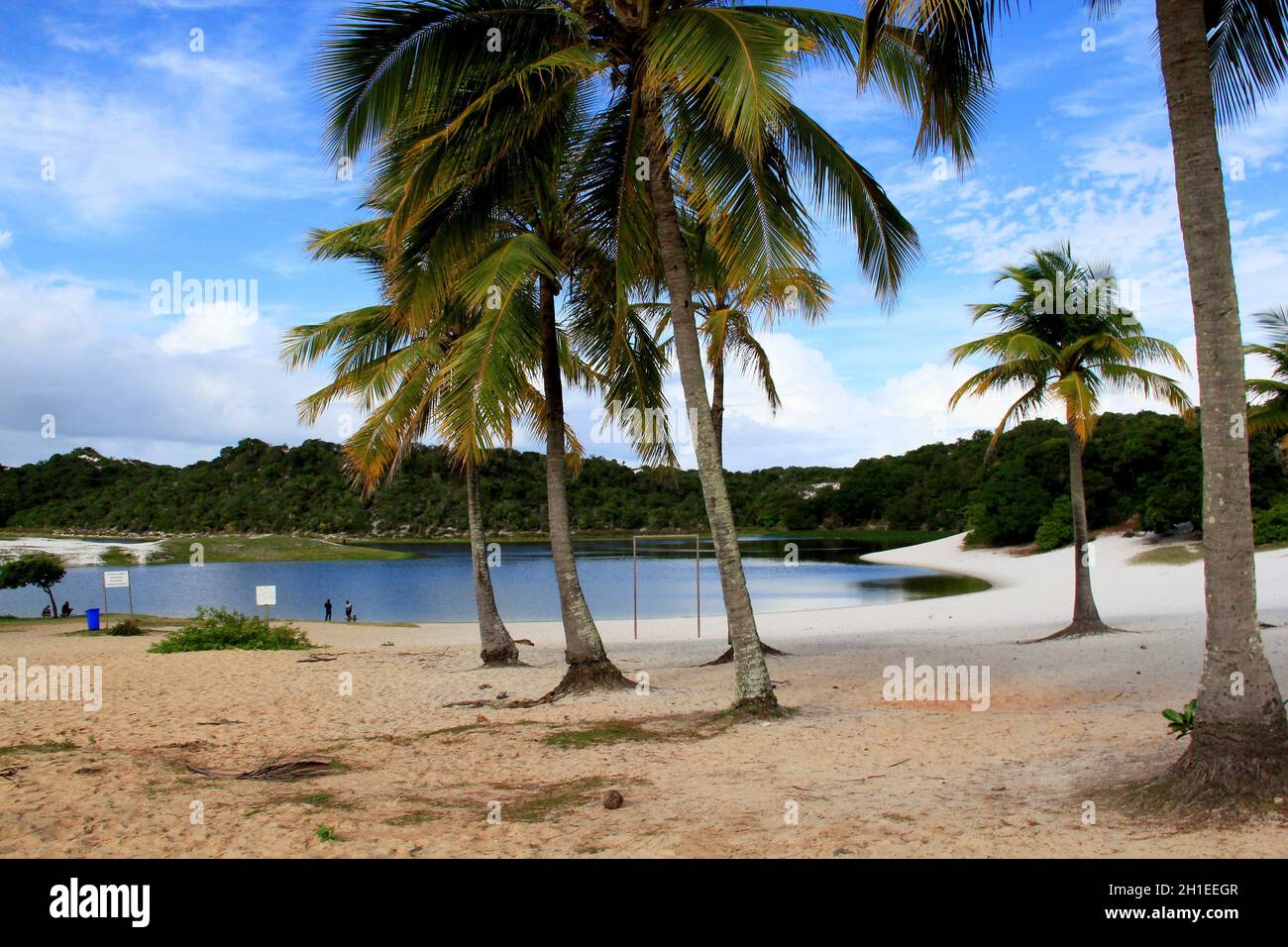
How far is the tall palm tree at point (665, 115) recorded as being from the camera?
9211 millimetres

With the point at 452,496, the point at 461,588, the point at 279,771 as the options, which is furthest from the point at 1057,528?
the point at 452,496

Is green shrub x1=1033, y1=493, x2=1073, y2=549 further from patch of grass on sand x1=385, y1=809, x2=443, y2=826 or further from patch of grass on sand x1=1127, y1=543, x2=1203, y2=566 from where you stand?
patch of grass on sand x1=385, y1=809, x2=443, y2=826

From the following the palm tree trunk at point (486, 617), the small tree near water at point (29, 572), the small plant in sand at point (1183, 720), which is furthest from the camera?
the small tree near water at point (29, 572)

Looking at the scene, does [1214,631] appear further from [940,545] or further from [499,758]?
[940,545]

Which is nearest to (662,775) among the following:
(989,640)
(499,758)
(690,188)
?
(499,758)

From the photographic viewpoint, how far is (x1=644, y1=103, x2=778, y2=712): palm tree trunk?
10.1 meters

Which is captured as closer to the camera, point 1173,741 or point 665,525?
point 1173,741

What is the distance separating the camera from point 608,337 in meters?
13.5

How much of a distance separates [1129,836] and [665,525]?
104 m

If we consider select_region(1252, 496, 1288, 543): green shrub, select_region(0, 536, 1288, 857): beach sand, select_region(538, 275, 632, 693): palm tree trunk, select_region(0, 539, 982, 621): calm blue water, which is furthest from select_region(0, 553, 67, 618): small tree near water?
select_region(1252, 496, 1288, 543): green shrub

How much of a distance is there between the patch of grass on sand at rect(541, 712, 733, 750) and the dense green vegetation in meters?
57.2

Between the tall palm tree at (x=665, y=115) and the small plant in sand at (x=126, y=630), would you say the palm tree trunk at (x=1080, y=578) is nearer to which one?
the tall palm tree at (x=665, y=115)

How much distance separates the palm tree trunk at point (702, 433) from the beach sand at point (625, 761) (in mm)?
686

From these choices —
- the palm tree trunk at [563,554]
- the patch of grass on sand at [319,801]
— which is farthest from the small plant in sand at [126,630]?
the patch of grass on sand at [319,801]
